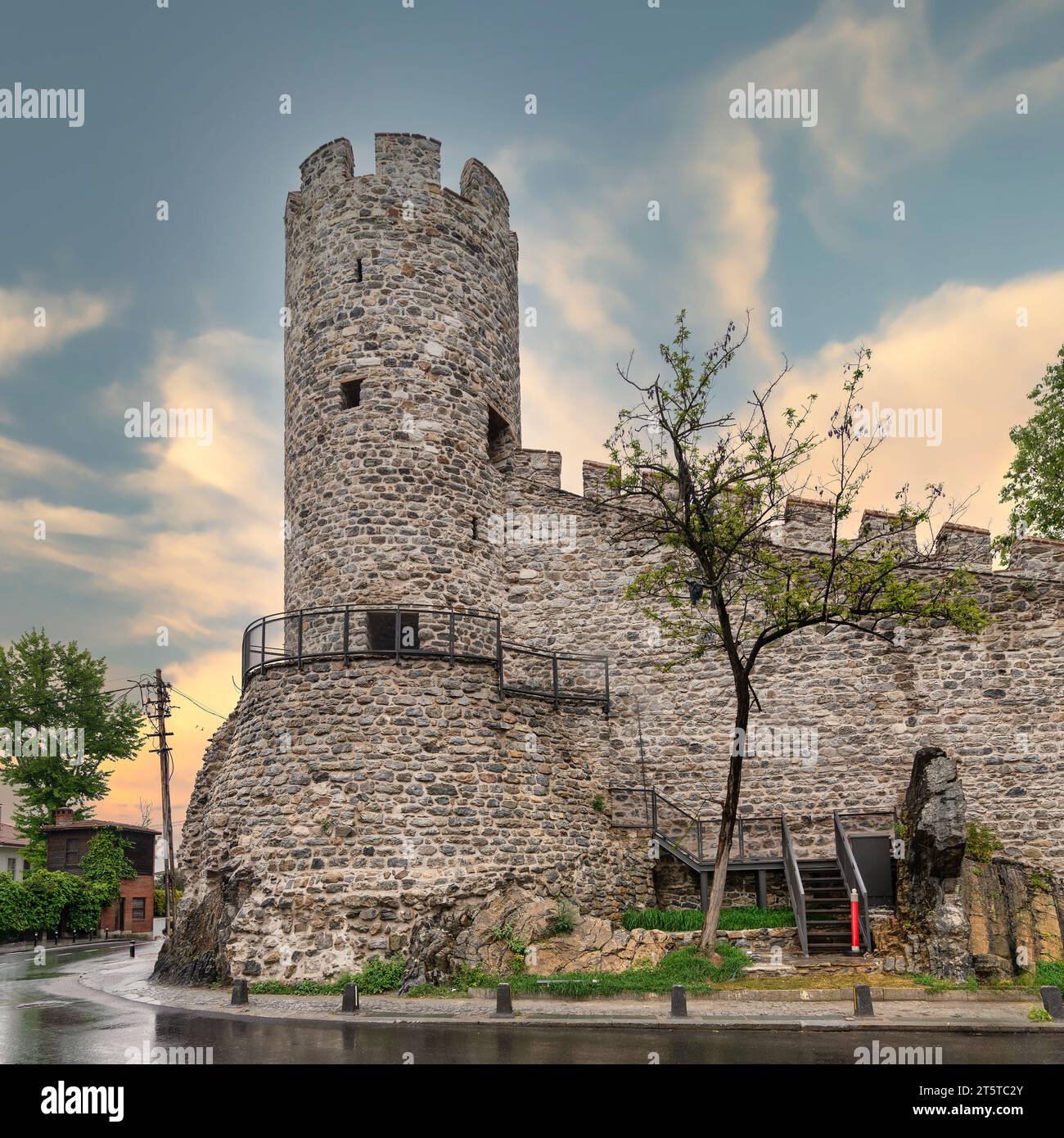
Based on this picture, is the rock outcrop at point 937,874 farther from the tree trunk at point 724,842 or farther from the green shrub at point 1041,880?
the tree trunk at point 724,842

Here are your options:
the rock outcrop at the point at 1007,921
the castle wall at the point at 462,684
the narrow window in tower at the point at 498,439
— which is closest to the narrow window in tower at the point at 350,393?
the castle wall at the point at 462,684

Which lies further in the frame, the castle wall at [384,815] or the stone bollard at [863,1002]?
the castle wall at [384,815]

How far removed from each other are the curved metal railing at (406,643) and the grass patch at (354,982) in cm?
518

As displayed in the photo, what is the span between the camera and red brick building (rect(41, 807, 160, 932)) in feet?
132

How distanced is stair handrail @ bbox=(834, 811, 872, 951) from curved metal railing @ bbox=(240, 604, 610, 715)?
5742mm

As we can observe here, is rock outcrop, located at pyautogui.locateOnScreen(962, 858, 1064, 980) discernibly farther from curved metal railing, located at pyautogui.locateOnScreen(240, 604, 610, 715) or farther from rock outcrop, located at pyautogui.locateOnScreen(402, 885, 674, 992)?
curved metal railing, located at pyautogui.locateOnScreen(240, 604, 610, 715)

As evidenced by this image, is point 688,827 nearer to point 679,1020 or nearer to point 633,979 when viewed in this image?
point 633,979

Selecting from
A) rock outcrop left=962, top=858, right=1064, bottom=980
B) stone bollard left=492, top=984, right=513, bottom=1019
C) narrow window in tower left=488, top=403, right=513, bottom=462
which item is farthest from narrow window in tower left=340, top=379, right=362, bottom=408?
rock outcrop left=962, top=858, right=1064, bottom=980

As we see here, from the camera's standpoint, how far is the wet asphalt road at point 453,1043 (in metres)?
10.2

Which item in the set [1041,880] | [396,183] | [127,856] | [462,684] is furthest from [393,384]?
[127,856]

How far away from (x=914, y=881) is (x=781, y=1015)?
4462 millimetres

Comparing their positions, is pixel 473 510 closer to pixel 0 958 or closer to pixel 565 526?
pixel 565 526
